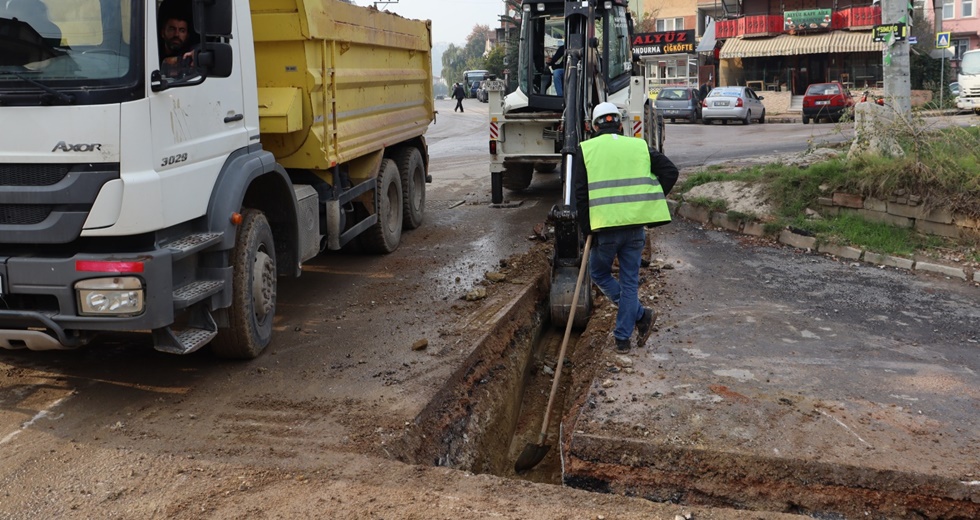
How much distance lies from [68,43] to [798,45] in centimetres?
3886

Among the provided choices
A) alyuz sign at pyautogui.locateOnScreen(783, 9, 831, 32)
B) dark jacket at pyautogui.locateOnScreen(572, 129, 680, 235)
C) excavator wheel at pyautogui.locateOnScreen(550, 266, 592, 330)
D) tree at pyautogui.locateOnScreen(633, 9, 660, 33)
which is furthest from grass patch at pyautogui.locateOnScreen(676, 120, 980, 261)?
tree at pyautogui.locateOnScreen(633, 9, 660, 33)

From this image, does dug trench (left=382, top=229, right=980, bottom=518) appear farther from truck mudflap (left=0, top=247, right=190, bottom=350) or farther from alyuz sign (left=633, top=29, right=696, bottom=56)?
alyuz sign (left=633, top=29, right=696, bottom=56)

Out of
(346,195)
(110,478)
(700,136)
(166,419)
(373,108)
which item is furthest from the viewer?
(700,136)

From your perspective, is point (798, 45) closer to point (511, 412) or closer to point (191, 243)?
point (511, 412)

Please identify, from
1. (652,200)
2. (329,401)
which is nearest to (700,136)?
(652,200)

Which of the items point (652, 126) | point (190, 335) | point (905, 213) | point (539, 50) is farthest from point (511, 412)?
point (652, 126)

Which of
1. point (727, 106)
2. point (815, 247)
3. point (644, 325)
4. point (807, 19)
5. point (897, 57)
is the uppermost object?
point (807, 19)

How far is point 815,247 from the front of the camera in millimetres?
9469

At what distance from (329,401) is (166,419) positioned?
95 cm

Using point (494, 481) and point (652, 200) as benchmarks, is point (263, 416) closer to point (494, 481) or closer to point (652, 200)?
point (494, 481)

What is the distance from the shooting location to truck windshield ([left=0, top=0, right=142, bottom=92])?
469 centimetres

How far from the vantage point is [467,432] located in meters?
5.95

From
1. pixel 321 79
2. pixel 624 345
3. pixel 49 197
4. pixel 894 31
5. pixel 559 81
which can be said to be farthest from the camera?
pixel 559 81

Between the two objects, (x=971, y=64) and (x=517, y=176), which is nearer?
(x=517, y=176)
